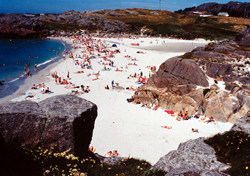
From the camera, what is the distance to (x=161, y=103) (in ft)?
64.1

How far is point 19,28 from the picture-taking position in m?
80.1

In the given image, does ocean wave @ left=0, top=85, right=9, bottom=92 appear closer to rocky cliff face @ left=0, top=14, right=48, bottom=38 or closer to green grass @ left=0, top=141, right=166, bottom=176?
green grass @ left=0, top=141, right=166, bottom=176

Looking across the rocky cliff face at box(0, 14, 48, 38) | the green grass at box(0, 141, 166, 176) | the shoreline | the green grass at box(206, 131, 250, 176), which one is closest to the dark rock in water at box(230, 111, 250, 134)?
the green grass at box(206, 131, 250, 176)

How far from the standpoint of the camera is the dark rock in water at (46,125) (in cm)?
697

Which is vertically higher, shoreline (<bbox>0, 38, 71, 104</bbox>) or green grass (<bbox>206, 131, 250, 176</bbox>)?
green grass (<bbox>206, 131, 250, 176</bbox>)

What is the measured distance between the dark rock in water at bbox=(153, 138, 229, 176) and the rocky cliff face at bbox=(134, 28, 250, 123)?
31.6 feet

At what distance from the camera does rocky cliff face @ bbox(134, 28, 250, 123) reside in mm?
17047

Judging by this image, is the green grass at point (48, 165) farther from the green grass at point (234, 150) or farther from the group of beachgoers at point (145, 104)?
the group of beachgoers at point (145, 104)

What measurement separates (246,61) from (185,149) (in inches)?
688

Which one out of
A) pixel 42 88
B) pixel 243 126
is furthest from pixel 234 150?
pixel 42 88

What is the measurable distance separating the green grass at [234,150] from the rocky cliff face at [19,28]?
86005 millimetres

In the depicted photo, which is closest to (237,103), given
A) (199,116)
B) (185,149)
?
(199,116)

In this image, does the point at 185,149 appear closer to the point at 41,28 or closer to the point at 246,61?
the point at 246,61

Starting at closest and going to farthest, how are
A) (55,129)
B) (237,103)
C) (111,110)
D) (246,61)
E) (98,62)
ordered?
(55,129), (237,103), (111,110), (246,61), (98,62)
